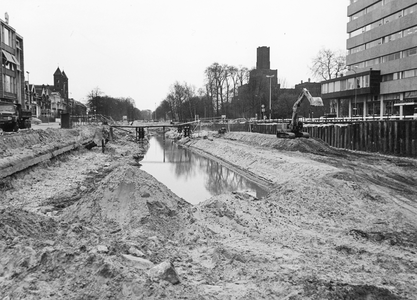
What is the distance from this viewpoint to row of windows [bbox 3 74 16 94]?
48.6 meters

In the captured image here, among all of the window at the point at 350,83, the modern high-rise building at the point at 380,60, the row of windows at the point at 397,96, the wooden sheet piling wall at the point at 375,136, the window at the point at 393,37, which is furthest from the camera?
the window at the point at 350,83

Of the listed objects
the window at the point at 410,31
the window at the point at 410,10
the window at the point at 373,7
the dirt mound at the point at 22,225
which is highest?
the window at the point at 373,7

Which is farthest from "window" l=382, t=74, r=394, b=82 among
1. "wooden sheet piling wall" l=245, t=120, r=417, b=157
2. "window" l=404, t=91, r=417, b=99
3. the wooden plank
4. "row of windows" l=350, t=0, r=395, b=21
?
the wooden plank

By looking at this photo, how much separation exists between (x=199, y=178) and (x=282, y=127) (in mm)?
11279

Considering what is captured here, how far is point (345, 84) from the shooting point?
5566 centimetres

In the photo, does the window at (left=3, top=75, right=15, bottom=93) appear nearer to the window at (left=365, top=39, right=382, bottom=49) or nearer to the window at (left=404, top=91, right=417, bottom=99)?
the window at (left=365, top=39, right=382, bottom=49)

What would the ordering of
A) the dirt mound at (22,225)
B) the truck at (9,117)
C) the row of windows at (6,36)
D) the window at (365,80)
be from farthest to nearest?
the window at (365,80) → the row of windows at (6,36) → the truck at (9,117) → the dirt mound at (22,225)

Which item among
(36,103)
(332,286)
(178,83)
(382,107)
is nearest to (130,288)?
(332,286)

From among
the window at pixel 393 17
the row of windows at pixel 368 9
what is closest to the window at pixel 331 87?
the row of windows at pixel 368 9

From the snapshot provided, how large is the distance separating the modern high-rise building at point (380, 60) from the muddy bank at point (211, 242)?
3444 centimetres

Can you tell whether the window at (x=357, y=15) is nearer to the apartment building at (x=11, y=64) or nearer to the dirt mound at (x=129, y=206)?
the apartment building at (x=11, y=64)

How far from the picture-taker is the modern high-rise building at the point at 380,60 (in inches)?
1817

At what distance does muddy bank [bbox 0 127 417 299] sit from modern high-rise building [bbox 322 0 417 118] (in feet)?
113

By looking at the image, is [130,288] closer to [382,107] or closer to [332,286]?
[332,286]
